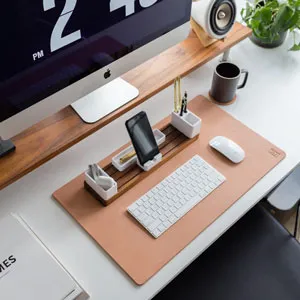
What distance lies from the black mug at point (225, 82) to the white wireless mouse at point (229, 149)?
17 centimetres

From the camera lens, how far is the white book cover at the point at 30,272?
95cm

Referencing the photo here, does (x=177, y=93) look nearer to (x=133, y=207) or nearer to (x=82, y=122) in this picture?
(x=82, y=122)

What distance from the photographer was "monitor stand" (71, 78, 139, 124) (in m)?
1.23

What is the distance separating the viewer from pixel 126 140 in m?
1.28

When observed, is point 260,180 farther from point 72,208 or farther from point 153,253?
point 72,208

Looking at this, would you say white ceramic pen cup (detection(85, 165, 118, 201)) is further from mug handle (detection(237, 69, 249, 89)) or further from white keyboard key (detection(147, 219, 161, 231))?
mug handle (detection(237, 69, 249, 89))

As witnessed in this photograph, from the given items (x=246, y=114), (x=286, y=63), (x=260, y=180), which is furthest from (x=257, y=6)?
(x=260, y=180)

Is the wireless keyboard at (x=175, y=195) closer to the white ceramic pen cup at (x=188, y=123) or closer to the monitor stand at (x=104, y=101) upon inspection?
the white ceramic pen cup at (x=188, y=123)

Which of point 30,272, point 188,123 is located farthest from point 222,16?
point 30,272

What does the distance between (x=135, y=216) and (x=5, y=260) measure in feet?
1.03

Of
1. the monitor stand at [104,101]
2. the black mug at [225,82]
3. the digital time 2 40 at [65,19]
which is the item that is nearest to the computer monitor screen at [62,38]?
the digital time 2 40 at [65,19]

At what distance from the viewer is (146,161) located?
1.18m

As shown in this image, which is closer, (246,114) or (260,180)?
(260,180)

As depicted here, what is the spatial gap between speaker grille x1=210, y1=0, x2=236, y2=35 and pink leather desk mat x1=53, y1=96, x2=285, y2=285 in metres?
0.27
